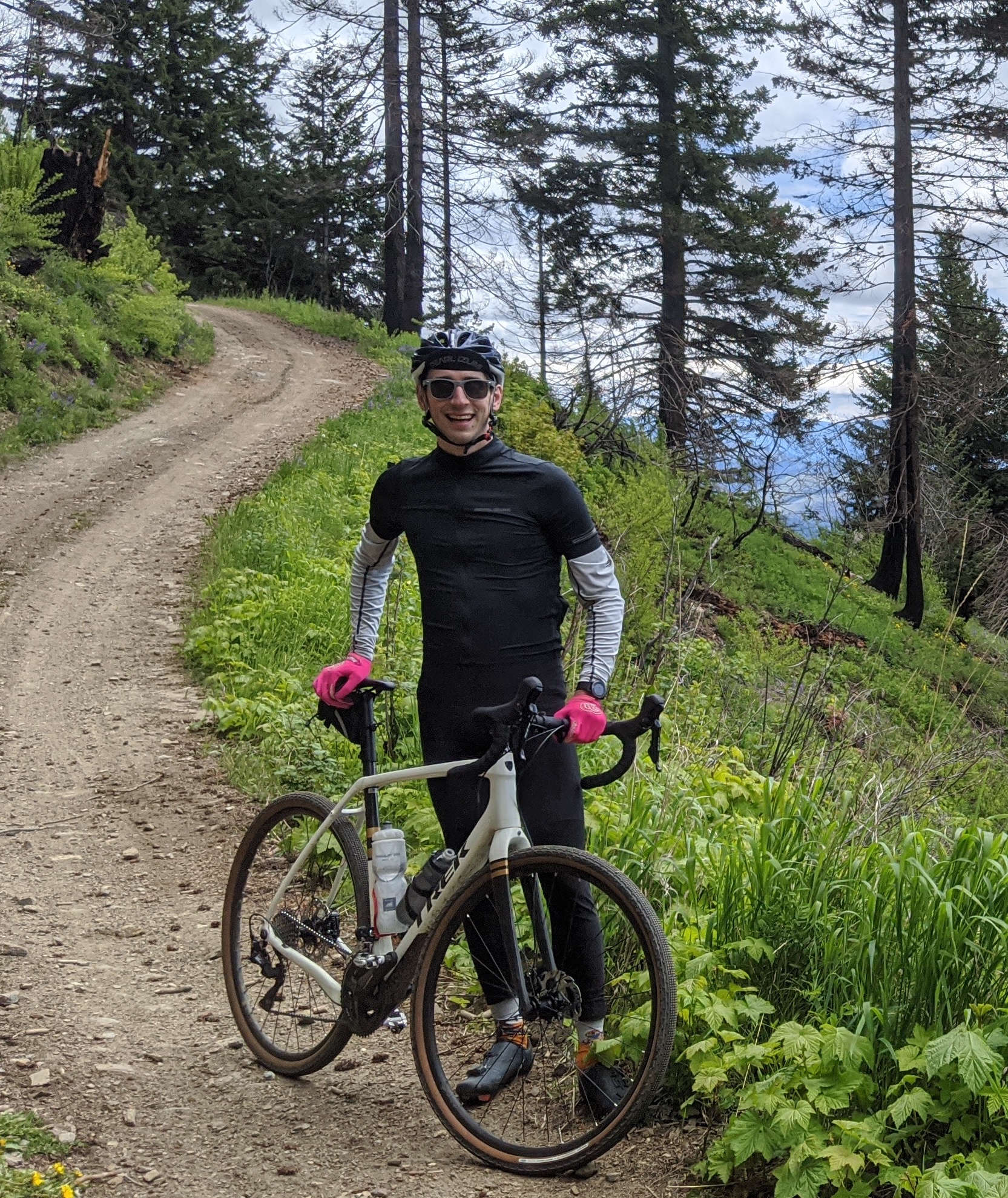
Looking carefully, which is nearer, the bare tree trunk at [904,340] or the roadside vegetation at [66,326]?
the roadside vegetation at [66,326]

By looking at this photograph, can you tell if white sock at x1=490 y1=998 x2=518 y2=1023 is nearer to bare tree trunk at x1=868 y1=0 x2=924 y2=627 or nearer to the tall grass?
the tall grass

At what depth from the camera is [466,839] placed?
141 inches

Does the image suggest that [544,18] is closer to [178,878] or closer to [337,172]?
[337,172]

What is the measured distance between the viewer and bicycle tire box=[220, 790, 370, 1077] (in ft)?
12.7

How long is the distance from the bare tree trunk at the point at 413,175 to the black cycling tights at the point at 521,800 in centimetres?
2401

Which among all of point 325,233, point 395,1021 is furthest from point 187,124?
point 395,1021

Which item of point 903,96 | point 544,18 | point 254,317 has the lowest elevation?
point 254,317

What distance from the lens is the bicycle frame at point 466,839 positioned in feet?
10.9

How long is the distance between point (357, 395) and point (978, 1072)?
18516 millimetres

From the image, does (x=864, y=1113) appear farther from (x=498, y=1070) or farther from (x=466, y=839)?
(x=466, y=839)

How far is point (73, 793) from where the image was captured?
670 centimetres

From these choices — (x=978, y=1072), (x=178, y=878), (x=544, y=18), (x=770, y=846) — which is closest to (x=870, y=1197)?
(x=978, y=1072)

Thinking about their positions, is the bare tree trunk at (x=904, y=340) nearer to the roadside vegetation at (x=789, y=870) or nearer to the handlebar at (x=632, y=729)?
the roadside vegetation at (x=789, y=870)

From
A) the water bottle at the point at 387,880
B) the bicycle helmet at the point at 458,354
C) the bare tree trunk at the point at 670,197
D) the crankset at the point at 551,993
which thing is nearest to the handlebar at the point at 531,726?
the water bottle at the point at 387,880
